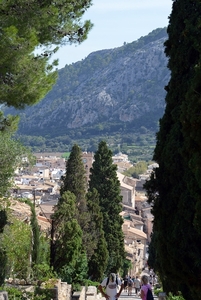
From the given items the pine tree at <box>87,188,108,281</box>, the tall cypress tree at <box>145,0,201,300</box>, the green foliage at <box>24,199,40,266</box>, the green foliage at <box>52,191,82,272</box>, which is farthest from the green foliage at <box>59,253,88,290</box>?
the tall cypress tree at <box>145,0,201,300</box>

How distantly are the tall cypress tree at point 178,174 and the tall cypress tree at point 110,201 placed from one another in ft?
74.9

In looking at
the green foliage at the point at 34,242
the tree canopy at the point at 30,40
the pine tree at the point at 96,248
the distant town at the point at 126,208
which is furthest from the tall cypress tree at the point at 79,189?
the tree canopy at the point at 30,40

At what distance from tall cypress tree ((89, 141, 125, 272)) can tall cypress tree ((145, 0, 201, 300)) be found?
22.8 meters

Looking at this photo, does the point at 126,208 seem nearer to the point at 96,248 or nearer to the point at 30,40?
the point at 96,248

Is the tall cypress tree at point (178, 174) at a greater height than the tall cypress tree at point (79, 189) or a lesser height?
lesser

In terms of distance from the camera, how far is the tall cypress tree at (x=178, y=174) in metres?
8.95

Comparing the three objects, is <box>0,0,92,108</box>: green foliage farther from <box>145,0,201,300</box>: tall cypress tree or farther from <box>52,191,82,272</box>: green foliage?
<box>52,191,82,272</box>: green foliage

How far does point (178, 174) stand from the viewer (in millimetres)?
9453

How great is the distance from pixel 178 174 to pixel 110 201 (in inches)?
1006

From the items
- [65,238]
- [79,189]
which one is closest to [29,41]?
[65,238]

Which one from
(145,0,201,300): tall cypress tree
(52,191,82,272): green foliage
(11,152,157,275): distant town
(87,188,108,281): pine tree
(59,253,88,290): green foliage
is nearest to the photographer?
(145,0,201,300): tall cypress tree

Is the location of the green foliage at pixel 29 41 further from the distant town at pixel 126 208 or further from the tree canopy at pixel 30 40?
the distant town at pixel 126 208

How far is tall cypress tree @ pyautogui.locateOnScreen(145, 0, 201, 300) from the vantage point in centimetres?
895

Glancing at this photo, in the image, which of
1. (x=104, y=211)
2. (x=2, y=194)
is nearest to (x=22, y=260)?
(x=2, y=194)
